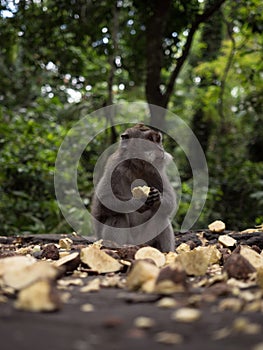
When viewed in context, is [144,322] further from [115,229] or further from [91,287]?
[115,229]

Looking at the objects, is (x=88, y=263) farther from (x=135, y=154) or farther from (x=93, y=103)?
(x=93, y=103)

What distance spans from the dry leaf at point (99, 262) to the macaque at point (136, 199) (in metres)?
1.27

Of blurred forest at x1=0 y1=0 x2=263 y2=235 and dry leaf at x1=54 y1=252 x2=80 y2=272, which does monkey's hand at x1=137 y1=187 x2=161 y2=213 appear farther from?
blurred forest at x1=0 y1=0 x2=263 y2=235

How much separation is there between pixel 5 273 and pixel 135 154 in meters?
2.52

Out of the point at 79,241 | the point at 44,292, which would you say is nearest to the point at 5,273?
the point at 44,292

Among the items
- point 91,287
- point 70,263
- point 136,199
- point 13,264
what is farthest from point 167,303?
point 136,199

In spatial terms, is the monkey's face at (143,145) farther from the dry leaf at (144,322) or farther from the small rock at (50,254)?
the dry leaf at (144,322)

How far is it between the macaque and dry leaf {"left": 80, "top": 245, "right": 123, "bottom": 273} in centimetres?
127

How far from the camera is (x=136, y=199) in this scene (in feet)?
13.0

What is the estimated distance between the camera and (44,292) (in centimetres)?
156

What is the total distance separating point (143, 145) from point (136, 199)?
0.55m

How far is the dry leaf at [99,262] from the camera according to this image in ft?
8.39

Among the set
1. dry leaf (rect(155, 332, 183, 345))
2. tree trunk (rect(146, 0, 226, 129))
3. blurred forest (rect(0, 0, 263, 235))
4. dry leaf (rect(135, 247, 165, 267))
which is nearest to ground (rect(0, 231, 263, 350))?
dry leaf (rect(155, 332, 183, 345))

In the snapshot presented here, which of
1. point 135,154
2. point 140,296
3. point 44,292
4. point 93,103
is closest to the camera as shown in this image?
point 44,292
